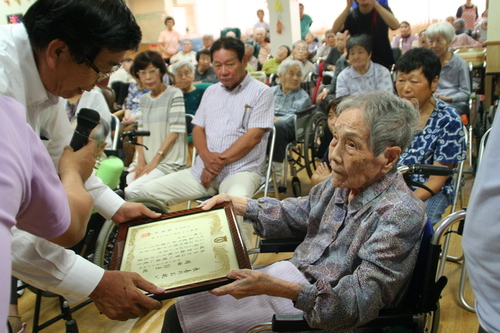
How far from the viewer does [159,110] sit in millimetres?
3371

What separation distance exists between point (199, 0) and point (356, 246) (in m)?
12.4

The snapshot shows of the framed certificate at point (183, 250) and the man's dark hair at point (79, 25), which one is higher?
the man's dark hair at point (79, 25)

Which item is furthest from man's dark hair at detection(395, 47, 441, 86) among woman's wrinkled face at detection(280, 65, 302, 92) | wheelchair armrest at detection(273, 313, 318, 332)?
woman's wrinkled face at detection(280, 65, 302, 92)

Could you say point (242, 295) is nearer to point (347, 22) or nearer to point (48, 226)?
point (48, 226)

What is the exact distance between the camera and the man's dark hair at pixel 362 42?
11.9ft

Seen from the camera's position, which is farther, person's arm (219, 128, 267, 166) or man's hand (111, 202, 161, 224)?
person's arm (219, 128, 267, 166)

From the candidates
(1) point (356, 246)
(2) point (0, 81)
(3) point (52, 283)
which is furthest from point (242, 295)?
(2) point (0, 81)

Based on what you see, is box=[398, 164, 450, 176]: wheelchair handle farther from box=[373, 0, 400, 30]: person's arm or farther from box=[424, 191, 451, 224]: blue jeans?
box=[373, 0, 400, 30]: person's arm

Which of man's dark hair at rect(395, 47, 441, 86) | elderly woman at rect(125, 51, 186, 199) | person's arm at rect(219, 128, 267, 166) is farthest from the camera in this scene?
elderly woman at rect(125, 51, 186, 199)

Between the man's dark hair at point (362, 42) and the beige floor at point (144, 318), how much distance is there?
6.27 ft

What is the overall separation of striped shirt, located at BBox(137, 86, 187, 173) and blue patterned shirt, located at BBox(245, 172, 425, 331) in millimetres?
1888

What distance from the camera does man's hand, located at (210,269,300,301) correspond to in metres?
1.13

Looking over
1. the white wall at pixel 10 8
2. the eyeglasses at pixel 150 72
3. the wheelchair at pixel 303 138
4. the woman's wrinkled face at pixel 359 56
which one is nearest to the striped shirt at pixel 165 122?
the eyeglasses at pixel 150 72

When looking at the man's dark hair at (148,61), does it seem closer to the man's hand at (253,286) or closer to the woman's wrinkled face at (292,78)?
the woman's wrinkled face at (292,78)
